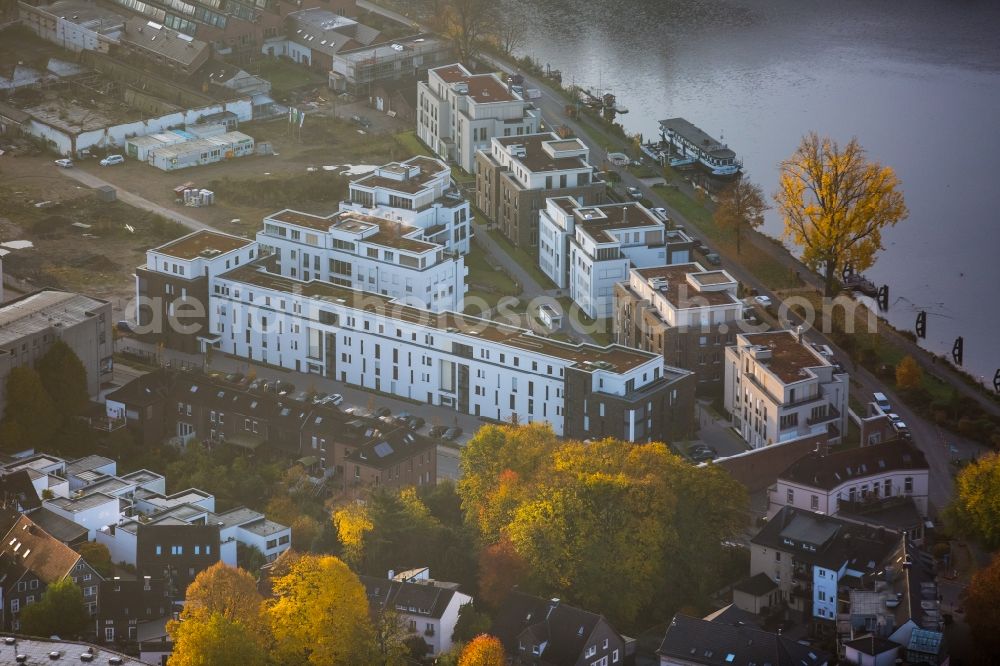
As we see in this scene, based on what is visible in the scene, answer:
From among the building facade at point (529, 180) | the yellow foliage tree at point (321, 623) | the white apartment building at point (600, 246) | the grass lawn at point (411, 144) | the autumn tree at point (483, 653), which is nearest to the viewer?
the autumn tree at point (483, 653)

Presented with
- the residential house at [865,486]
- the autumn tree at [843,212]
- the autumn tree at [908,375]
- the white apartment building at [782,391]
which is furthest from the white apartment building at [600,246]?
the residential house at [865,486]

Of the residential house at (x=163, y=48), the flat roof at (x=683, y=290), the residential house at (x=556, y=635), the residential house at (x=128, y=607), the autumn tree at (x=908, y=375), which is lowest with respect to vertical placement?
the residential house at (x=163, y=48)

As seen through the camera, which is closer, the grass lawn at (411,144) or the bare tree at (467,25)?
the grass lawn at (411,144)

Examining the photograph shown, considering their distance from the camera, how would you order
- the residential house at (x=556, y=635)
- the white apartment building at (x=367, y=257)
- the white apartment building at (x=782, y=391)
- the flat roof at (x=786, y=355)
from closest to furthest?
the residential house at (x=556, y=635), the white apartment building at (x=782, y=391), the flat roof at (x=786, y=355), the white apartment building at (x=367, y=257)

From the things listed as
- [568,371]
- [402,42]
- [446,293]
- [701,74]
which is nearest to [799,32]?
[701,74]

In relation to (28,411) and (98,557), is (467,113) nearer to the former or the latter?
(28,411)

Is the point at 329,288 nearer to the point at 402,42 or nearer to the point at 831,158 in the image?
the point at 831,158

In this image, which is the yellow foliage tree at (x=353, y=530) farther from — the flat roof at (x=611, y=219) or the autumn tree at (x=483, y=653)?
the flat roof at (x=611, y=219)

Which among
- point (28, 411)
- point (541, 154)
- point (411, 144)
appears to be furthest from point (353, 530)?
point (411, 144)
